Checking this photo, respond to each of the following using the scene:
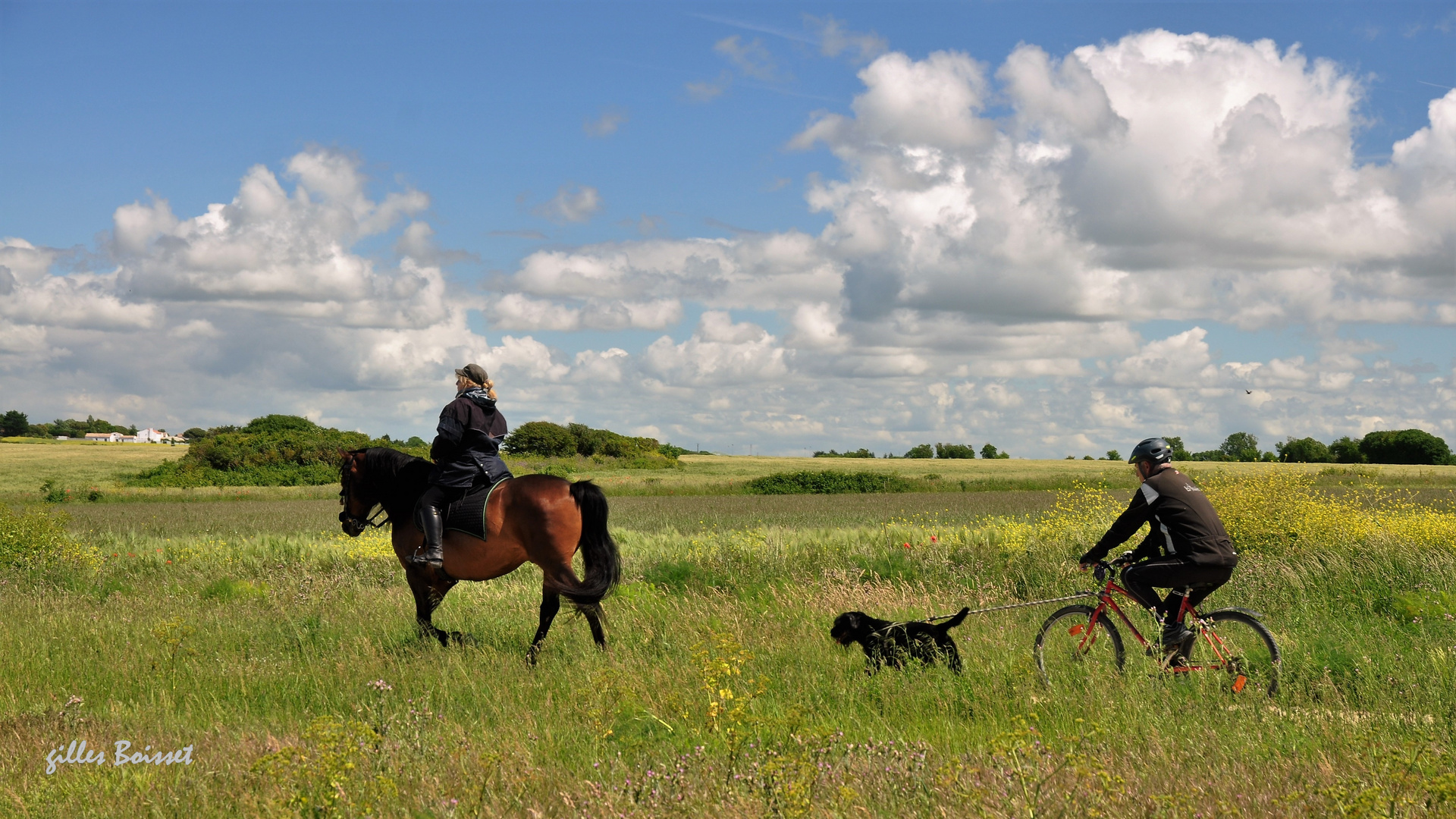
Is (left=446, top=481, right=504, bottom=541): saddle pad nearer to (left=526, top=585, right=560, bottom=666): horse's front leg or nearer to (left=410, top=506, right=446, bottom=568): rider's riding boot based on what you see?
A: (left=410, top=506, right=446, bottom=568): rider's riding boot

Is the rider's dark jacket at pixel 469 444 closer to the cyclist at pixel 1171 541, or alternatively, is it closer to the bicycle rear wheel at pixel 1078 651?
the bicycle rear wheel at pixel 1078 651

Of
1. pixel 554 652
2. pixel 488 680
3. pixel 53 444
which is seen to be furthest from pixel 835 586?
pixel 53 444

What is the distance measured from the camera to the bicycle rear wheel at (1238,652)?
6.21m

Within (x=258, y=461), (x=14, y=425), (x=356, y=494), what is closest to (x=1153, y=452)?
(x=356, y=494)

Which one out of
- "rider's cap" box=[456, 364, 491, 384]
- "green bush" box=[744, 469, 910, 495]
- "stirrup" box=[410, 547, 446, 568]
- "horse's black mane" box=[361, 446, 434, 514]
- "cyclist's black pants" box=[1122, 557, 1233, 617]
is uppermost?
"rider's cap" box=[456, 364, 491, 384]

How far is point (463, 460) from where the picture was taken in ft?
28.5

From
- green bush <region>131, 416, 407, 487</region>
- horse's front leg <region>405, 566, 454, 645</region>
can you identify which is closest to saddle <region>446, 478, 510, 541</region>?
horse's front leg <region>405, 566, 454, 645</region>

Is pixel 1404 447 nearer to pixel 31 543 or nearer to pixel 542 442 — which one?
pixel 542 442

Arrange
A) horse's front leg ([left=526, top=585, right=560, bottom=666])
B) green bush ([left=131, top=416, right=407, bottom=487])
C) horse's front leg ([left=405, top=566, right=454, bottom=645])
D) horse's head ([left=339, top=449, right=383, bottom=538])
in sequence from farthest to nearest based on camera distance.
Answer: green bush ([left=131, top=416, right=407, bottom=487])
horse's head ([left=339, top=449, right=383, bottom=538])
horse's front leg ([left=405, top=566, right=454, bottom=645])
horse's front leg ([left=526, top=585, right=560, bottom=666])

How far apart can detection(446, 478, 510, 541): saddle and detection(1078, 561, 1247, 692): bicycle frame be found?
208 inches

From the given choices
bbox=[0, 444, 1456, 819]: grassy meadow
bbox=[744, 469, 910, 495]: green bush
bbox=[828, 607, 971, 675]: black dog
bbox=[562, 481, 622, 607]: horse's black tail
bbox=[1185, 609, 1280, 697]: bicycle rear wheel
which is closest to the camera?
bbox=[0, 444, 1456, 819]: grassy meadow

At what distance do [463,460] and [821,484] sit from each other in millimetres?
39808

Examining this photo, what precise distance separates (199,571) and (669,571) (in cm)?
745
